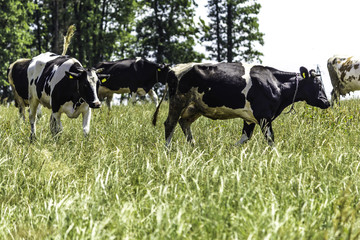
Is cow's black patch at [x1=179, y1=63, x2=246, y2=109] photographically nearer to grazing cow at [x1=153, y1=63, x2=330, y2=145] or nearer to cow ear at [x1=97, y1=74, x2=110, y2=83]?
grazing cow at [x1=153, y1=63, x2=330, y2=145]

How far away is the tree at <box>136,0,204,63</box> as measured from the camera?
97.3 ft

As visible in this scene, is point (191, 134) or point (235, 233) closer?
point (235, 233)

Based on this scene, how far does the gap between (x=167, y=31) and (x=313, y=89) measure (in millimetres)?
23371

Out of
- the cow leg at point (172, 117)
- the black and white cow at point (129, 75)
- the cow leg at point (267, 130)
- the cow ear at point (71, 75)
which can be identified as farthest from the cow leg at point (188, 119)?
the black and white cow at point (129, 75)

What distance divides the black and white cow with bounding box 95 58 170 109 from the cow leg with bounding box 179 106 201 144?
21.7ft

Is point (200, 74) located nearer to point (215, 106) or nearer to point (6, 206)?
point (215, 106)

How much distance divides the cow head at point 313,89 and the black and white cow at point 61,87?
11.5 feet

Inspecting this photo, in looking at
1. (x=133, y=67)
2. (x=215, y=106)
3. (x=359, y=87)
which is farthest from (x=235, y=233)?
(x=359, y=87)

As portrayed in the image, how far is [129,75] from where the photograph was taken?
45.2 ft

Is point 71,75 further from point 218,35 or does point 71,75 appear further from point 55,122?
point 218,35

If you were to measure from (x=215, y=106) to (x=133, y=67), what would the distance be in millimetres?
7303

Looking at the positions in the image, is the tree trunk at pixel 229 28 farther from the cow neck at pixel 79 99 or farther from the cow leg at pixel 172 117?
the cow leg at pixel 172 117

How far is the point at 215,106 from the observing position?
6.95m

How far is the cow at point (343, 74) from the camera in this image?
13688 millimetres
